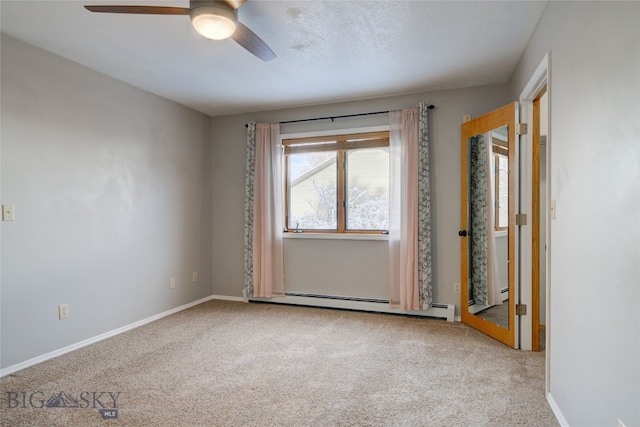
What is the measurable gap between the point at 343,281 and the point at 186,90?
277cm

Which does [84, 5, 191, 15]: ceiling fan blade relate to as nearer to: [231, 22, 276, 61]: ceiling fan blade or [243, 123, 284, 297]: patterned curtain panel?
[231, 22, 276, 61]: ceiling fan blade

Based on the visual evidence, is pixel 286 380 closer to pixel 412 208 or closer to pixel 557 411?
pixel 557 411

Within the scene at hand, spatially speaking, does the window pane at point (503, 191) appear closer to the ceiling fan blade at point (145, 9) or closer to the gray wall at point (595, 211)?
the gray wall at point (595, 211)

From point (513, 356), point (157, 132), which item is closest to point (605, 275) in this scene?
point (513, 356)

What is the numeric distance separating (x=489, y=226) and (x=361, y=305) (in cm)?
166

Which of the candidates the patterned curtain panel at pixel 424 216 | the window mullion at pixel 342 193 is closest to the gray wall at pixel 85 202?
the window mullion at pixel 342 193

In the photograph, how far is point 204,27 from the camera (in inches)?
78.1

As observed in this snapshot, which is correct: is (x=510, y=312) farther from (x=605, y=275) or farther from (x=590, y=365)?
(x=605, y=275)

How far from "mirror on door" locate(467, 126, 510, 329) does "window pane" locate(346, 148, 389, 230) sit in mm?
944

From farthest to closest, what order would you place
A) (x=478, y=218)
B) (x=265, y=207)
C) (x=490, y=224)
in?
1. (x=265, y=207)
2. (x=478, y=218)
3. (x=490, y=224)

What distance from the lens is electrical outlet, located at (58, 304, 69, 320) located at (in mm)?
2920

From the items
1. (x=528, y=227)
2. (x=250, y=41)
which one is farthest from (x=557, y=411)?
(x=250, y=41)

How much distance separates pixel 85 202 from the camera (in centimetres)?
314

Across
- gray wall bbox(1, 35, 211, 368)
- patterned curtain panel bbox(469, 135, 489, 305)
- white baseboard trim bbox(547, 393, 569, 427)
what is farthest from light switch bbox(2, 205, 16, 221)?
patterned curtain panel bbox(469, 135, 489, 305)
